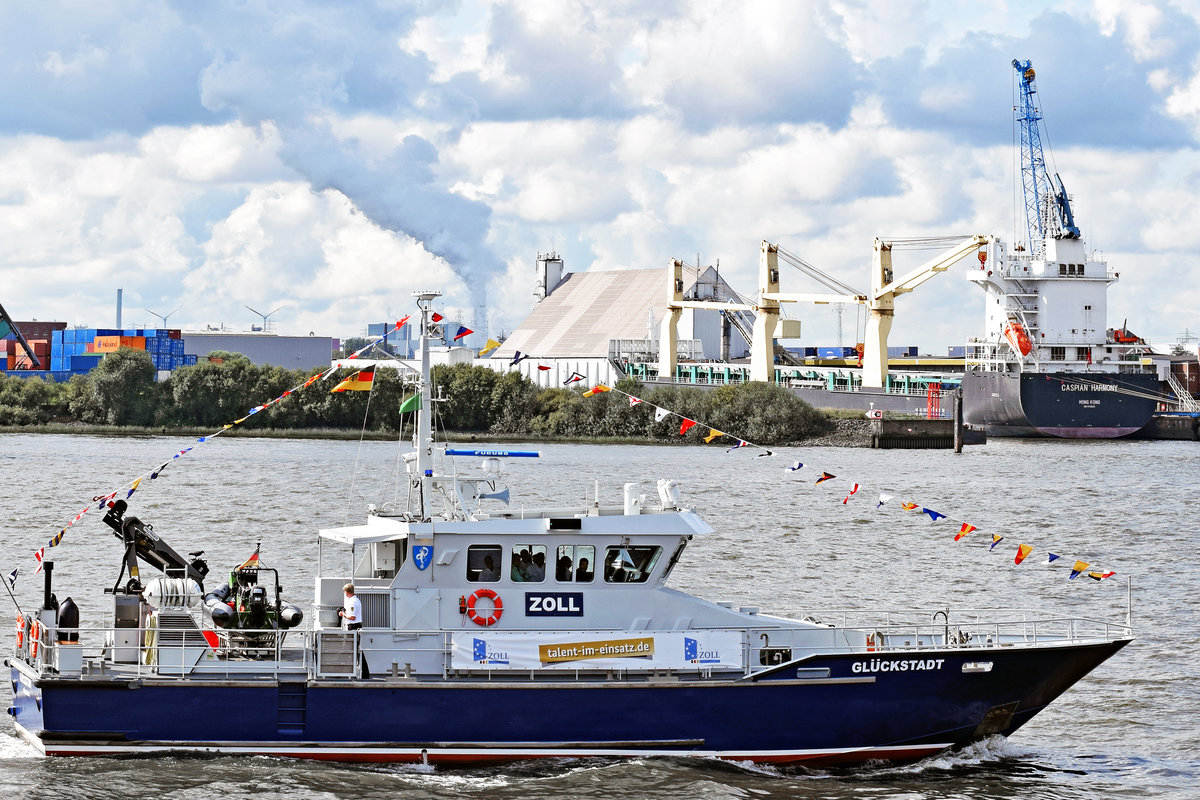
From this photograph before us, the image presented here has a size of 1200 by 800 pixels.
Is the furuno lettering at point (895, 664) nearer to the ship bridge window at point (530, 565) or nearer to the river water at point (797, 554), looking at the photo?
the river water at point (797, 554)

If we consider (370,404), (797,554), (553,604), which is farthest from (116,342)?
(553,604)

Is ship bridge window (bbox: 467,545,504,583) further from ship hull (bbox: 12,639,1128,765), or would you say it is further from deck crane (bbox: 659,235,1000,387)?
deck crane (bbox: 659,235,1000,387)

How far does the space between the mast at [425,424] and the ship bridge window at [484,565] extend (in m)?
0.77

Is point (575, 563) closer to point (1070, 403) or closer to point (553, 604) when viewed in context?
point (553, 604)

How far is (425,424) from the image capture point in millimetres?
16391

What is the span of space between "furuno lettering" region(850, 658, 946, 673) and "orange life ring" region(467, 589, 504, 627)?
4416 millimetres

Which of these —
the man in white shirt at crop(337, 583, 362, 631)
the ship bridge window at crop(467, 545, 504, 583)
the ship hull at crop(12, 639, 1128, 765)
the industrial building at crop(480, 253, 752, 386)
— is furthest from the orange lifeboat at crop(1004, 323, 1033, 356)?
the man in white shirt at crop(337, 583, 362, 631)

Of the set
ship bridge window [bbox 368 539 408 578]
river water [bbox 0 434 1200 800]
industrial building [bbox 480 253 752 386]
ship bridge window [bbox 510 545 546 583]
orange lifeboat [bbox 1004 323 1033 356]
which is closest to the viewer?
river water [bbox 0 434 1200 800]

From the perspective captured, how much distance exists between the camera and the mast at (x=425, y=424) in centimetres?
1627

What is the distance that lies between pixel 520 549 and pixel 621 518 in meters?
1.31

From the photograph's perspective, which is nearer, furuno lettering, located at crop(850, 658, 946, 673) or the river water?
the river water

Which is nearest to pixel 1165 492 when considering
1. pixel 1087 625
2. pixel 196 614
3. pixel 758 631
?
pixel 1087 625

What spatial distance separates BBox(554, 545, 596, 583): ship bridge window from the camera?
1633 centimetres

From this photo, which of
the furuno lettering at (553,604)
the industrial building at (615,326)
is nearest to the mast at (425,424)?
the furuno lettering at (553,604)
